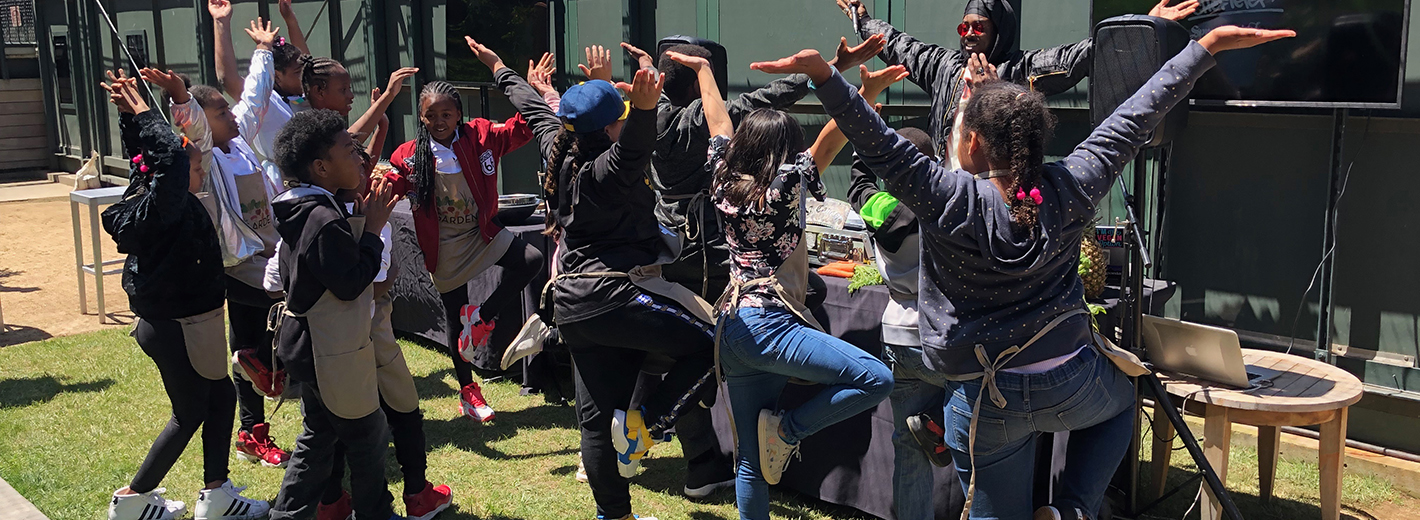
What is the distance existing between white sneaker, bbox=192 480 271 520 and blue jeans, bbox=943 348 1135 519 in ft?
9.63

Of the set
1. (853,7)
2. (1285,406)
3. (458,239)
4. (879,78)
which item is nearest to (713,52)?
(853,7)

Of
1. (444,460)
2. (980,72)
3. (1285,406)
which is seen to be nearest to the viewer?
(1285,406)

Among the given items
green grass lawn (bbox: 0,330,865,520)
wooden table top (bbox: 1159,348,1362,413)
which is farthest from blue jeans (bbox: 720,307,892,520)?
wooden table top (bbox: 1159,348,1362,413)

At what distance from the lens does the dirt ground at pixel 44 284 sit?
784cm

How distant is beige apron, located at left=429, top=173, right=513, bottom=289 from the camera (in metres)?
5.38

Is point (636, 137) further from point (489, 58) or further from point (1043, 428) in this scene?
point (489, 58)

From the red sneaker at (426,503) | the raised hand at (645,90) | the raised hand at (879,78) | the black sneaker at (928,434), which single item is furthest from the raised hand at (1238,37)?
Answer: the red sneaker at (426,503)

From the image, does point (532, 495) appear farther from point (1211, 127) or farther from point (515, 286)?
point (1211, 127)

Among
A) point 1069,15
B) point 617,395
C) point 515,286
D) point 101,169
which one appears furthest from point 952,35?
point 101,169

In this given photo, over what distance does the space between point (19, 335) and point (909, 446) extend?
272 inches

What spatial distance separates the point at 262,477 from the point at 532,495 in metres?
1.27

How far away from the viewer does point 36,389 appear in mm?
6191

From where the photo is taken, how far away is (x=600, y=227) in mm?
3691

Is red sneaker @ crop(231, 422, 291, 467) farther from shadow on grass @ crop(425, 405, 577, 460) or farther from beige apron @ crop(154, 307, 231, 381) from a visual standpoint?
beige apron @ crop(154, 307, 231, 381)
